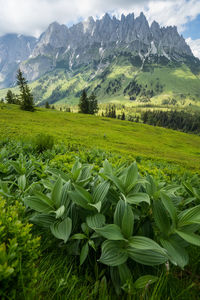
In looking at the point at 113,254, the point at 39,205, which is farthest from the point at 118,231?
the point at 39,205

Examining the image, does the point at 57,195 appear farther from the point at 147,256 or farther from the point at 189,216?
the point at 189,216

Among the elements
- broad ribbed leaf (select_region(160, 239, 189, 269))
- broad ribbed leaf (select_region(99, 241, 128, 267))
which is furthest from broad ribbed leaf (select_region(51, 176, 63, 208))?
broad ribbed leaf (select_region(160, 239, 189, 269))

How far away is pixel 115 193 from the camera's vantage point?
1.99 m

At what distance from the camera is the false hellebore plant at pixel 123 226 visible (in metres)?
1.38

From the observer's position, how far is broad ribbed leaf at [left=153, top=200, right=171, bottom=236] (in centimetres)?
160

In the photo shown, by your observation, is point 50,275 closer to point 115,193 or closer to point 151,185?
point 115,193

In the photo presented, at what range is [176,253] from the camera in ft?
4.78

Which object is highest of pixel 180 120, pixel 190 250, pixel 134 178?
pixel 134 178

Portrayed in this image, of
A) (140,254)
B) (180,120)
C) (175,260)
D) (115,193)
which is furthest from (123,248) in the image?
(180,120)

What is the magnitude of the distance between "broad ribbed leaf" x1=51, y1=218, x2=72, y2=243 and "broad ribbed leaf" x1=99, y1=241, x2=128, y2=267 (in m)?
0.36

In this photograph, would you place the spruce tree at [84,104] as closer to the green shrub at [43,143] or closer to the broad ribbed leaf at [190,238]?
the green shrub at [43,143]

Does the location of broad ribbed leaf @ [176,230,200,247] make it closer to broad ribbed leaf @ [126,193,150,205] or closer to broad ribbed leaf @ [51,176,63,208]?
broad ribbed leaf @ [126,193,150,205]

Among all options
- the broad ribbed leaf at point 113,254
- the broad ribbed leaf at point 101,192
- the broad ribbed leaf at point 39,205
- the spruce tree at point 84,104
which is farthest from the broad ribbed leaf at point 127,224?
the spruce tree at point 84,104

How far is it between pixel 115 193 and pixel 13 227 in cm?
113
